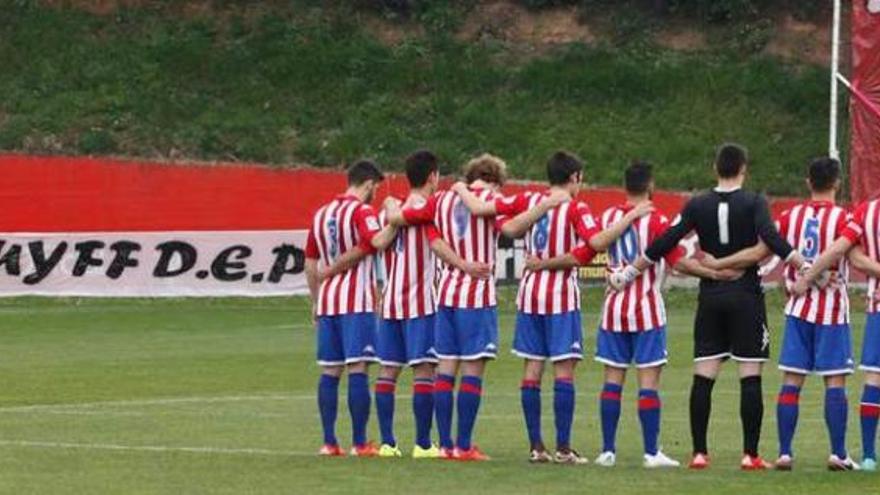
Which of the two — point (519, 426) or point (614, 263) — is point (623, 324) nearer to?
point (614, 263)

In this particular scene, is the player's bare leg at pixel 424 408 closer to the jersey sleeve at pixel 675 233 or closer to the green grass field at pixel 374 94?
the jersey sleeve at pixel 675 233

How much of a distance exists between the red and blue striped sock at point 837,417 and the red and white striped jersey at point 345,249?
11.8 feet

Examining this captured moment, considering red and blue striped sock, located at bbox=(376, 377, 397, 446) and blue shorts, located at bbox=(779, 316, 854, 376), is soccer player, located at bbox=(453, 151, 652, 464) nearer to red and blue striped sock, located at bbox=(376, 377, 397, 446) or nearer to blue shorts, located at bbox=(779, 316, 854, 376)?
red and blue striped sock, located at bbox=(376, 377, 397, 446)

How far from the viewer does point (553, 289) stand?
1756 cm

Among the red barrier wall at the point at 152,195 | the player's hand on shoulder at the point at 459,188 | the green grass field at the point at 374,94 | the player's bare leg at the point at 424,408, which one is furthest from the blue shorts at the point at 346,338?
the green grass field at the point at 374,94

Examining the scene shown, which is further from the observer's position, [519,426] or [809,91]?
[809,91]

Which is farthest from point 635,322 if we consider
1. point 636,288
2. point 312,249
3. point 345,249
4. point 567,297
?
point 312,249

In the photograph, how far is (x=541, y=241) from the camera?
1764cm

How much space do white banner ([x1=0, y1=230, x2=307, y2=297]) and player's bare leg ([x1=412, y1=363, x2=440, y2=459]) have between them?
75.0 ft

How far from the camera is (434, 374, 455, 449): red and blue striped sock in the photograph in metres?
17.9

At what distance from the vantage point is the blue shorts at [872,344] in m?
16.8

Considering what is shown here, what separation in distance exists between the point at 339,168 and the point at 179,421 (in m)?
26.3

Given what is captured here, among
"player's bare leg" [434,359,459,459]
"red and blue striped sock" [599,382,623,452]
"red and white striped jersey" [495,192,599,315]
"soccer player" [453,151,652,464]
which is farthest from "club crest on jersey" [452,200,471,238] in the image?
"red and blue striped sock" [599,382,623,452]

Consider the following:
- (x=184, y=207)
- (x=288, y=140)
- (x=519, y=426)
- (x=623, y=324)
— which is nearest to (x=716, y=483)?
(x=623, y=324)
